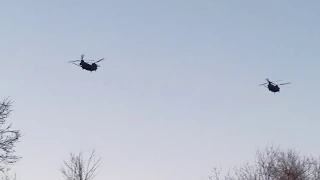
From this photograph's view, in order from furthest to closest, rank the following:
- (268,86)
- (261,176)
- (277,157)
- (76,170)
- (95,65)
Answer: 1. (277,157)
2. (261,176)
3. (76,170)
4. (268,86)
5. (95,65)

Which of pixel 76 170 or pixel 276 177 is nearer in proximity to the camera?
pixel 76 170

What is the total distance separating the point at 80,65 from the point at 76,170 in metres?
9.46

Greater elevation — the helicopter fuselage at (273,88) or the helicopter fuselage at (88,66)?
the helicopter fuselage at (88,66)

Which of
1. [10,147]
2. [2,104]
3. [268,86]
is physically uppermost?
[268,86]

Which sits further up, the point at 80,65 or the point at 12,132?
the point at 80,65

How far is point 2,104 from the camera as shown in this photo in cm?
2828

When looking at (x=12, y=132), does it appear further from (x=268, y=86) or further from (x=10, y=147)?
(x=268, y=86)

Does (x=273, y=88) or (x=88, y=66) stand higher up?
(x=88, y=66)

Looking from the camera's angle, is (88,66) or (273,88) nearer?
(88,66)

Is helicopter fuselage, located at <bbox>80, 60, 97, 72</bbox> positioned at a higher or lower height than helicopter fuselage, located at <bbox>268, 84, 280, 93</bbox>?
higher

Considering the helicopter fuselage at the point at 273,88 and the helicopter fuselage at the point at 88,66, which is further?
the helicopter fuselage at the point at 273,88

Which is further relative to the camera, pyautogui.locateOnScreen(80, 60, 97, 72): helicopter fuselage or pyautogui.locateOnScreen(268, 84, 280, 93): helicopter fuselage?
pyautogui.locateOnScreen(268, 84, 280, 93): helicopter fuselage

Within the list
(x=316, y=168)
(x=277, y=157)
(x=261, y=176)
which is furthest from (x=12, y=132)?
(x=316, y=168)

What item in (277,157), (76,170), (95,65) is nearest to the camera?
(95,65)
